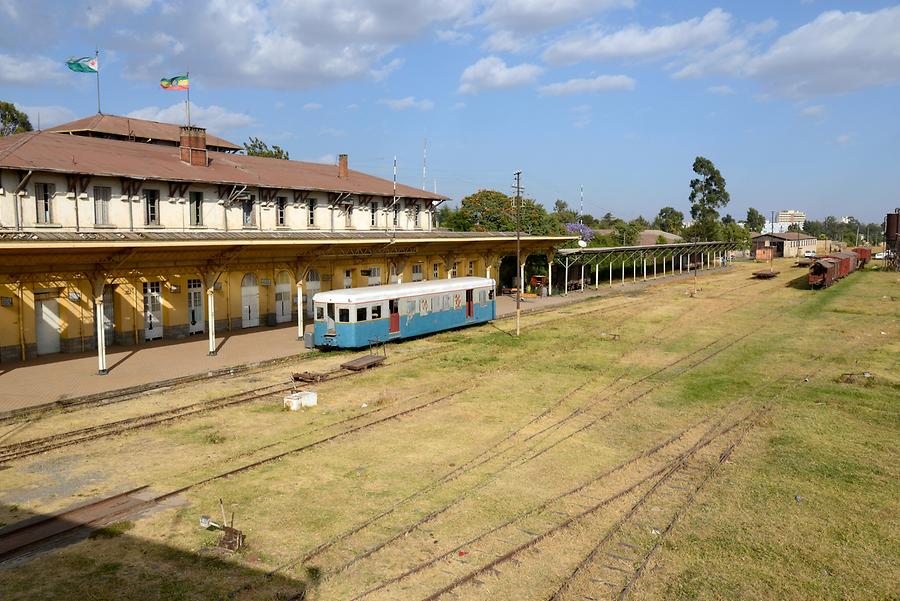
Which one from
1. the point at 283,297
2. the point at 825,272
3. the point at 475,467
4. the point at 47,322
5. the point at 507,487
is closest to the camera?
the point at 507,487

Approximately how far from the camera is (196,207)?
33.8m

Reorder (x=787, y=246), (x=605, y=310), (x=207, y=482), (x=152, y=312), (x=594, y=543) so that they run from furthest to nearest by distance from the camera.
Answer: (x=787, y=246), (x=605, y=310), (x=152, y=312), (x=207, y=482), (x=594, y=543)

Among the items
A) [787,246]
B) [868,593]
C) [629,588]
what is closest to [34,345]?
[629,588]

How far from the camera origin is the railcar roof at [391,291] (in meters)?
27.4

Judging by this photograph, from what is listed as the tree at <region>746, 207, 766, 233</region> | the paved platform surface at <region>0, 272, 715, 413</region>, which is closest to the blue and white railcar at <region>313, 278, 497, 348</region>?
the paved platform surface at <region>0, 272, 715, 413</region>

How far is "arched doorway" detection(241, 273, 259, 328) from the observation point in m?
34.0

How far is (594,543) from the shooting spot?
10.8 m

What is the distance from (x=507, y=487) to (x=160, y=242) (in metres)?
16.4

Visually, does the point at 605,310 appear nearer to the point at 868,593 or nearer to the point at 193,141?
the point at 193,141

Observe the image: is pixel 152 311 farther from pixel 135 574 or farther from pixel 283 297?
pixel 135 574

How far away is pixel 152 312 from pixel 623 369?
2102 centimetres

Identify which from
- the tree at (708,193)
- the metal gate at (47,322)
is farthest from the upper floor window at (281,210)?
the tree at (708,193)

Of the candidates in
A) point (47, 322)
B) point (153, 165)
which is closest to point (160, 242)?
point (47, 322)

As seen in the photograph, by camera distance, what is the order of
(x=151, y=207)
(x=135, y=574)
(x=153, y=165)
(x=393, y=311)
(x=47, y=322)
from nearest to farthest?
(x=135, y=574), (x=47, y=322), (x=393, y=311), (x=151, y=207), (x=153, y=165)
